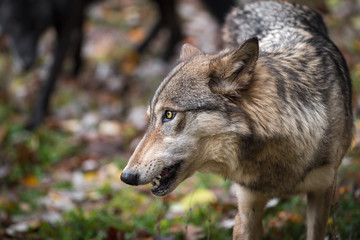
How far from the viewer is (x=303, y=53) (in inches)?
132

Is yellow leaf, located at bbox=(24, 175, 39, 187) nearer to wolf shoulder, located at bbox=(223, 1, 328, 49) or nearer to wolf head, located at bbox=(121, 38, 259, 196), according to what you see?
wolf shoulder, located at bbox=(223, 1, 328, 49)

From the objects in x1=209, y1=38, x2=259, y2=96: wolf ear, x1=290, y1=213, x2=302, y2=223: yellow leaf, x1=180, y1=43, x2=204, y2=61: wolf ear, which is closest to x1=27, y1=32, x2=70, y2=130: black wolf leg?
x1=180, y1=43, x2=204, y2=61: wolf ear

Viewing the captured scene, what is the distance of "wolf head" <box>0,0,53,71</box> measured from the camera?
7.49 m

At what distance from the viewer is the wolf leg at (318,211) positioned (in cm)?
325

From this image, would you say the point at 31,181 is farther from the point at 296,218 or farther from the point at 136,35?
the point at 136,35

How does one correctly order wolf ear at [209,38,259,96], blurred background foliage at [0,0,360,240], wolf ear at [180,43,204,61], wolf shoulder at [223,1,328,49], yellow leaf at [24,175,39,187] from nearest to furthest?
wolf ear at [209,38,259,96]
wolf ear at [180,43,204,61]
wolf shoulder at [223,1,328,49]
blurred background foliage at [0,0,360,240]
yellow leaf at [24,175,39,187]

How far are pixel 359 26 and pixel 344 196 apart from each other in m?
4.94

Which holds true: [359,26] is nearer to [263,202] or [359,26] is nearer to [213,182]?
[213,182]

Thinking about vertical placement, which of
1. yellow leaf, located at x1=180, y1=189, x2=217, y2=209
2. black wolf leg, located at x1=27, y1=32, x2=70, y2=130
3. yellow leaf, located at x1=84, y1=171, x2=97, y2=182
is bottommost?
yellow leaf, located at x1=180, y1=189, x2=217, y2=209

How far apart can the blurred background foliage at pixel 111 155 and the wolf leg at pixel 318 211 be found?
7cm

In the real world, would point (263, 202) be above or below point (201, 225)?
above

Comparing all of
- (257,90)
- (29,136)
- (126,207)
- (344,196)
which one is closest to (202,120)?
(257,90)

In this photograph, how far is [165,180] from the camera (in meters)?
3.02

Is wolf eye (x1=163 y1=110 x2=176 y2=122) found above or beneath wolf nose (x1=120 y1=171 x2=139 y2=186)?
above
